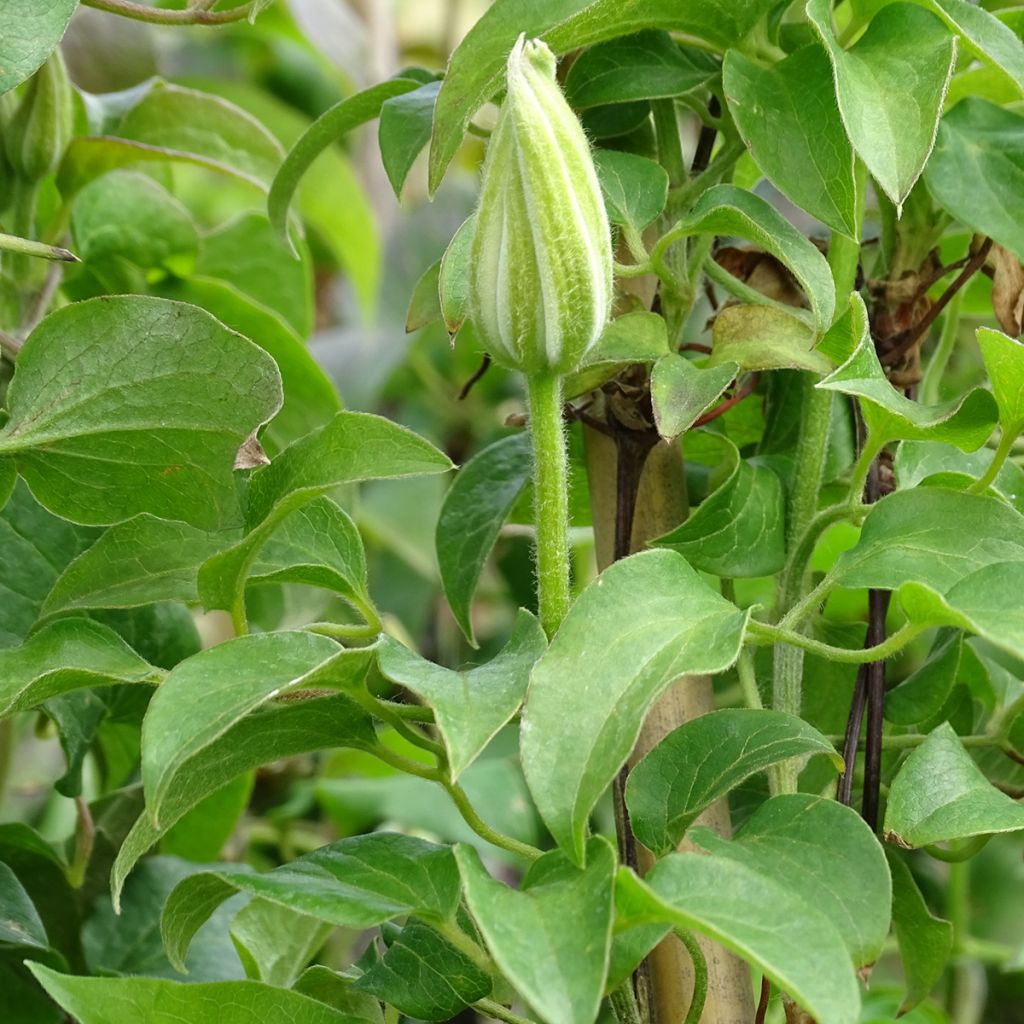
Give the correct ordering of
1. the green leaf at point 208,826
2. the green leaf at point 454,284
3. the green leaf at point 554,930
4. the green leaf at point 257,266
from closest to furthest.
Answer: the green leaf at point 554,930, the green leaf at point 454,284, the green leaf at point 208,826, the green leaf at point 257,266

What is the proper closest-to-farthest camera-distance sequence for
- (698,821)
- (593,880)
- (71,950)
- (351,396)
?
(593,880), (698,821), (71,950), (351,396)

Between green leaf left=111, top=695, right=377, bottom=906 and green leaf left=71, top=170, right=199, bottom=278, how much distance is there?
0.31m

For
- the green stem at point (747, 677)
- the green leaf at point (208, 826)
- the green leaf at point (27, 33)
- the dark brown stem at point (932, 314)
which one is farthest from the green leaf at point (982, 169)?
the green leaf at point (208, 826)

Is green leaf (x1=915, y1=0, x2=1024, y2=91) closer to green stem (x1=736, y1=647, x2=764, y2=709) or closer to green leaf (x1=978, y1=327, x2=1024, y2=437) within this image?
green leaf (x1=978, y1=327, x2=1024, y2=437)

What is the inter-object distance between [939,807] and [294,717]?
0.54 feet

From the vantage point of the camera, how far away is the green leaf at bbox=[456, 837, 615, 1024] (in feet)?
0.82

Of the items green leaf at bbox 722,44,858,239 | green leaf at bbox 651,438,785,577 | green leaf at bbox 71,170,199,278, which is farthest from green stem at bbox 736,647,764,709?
green leaf at bbox 71,170,199,278

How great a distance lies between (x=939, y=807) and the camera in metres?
0.35

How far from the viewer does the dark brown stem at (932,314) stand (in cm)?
44

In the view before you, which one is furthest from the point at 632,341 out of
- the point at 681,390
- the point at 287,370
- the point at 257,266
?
the point at 257,266

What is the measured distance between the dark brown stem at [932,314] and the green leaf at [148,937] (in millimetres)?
313

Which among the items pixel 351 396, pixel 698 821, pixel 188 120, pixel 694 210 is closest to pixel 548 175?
pixel 694 210

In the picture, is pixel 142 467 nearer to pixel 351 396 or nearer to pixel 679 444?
pixel 679 444

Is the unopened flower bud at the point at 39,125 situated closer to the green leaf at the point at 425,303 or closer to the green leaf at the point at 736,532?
the green leaf at the point at 425,303
